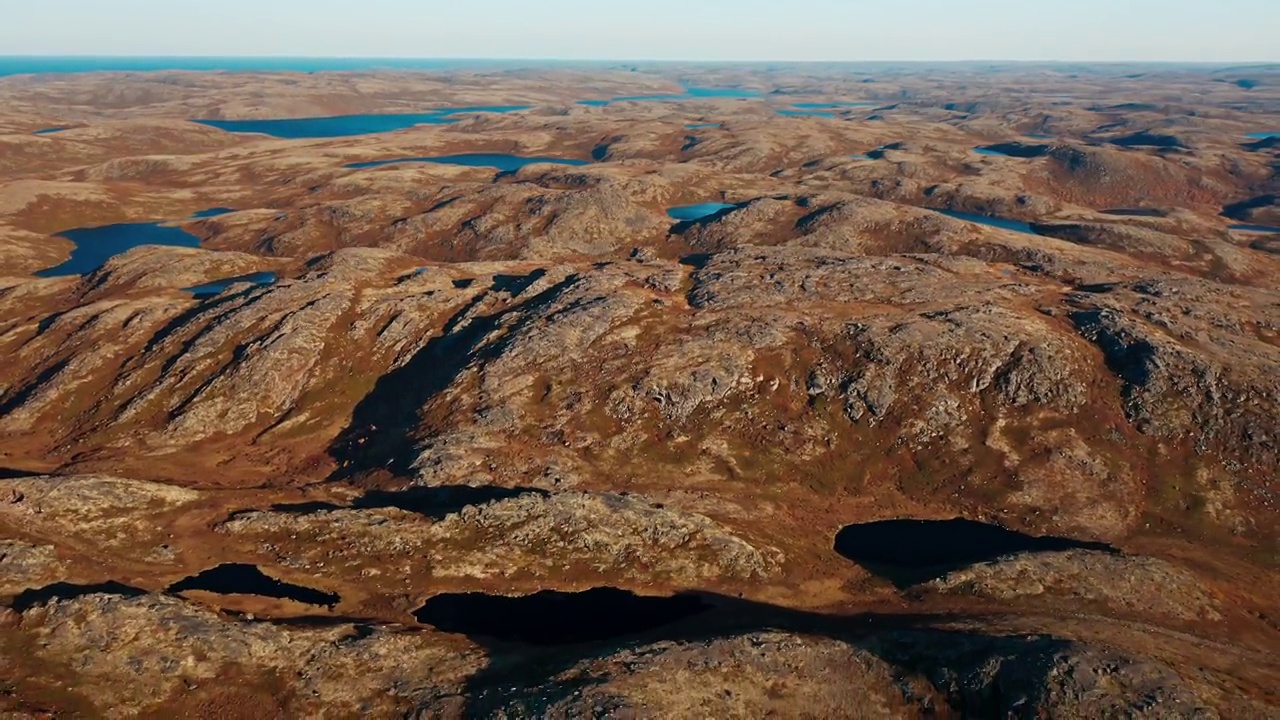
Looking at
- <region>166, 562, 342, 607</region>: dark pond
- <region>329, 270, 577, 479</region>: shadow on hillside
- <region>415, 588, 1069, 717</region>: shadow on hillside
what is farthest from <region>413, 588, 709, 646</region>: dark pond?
<region>329, 270, 577, 479</region>: shadow on hillside

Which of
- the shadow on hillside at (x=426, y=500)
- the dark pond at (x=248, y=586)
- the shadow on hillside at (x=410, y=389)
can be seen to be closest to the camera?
the dark pond at (x=248, y=586)

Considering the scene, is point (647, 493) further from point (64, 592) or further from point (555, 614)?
point (64, 592)

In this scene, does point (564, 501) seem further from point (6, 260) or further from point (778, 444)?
point (6, 260)

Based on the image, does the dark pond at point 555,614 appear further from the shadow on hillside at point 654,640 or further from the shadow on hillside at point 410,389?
the shadow on hillside at point 410,389

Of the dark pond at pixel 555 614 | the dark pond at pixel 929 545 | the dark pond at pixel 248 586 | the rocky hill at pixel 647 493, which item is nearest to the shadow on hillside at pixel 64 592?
the rocky hill at pixel 647 493

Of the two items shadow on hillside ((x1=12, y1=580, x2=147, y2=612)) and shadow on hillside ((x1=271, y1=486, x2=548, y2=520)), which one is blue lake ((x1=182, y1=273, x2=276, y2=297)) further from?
shadow on hillside ((x1=12, y1=580, x2=147, y2=612))

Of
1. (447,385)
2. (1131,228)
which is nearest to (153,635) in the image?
(447,385)
